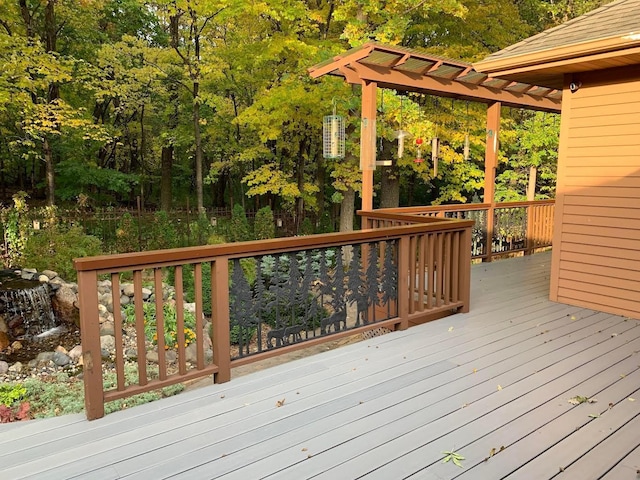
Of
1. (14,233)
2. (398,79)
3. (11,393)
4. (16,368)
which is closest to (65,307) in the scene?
(16,368)

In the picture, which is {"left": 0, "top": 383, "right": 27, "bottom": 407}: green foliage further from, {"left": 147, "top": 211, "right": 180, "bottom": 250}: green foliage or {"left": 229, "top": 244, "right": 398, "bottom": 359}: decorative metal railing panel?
{"left": 147, "top": 211, "right": 180, "bottom": 250}: green foliage

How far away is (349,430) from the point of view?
96.9 inches

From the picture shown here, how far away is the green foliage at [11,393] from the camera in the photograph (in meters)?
4.02

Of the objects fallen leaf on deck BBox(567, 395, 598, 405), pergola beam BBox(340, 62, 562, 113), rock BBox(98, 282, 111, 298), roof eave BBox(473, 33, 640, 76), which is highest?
pergola beam BBox(340, 62, 562, 113)

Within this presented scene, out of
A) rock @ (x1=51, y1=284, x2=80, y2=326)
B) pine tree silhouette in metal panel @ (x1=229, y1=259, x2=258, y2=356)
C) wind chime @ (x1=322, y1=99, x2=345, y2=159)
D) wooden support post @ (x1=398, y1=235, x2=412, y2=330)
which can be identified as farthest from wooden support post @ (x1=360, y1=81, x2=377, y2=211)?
rock @ (x1=51, y1=284, x2=80, y2=326)

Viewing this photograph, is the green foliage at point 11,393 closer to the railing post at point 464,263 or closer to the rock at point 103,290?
the rock at point 103,290

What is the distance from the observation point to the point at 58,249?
852 cm

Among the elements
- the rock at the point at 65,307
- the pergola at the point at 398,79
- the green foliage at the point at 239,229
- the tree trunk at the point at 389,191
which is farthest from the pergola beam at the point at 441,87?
the green foliage at the point at 239,229

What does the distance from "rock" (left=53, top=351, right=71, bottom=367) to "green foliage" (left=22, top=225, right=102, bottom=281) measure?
234 cm

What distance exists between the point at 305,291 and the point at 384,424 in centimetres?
117

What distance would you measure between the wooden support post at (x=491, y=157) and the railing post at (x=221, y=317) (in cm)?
543

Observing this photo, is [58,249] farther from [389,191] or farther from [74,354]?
[389,191]

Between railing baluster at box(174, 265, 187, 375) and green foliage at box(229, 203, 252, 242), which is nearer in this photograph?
railing baluster at box(174, 265, 187, 375)

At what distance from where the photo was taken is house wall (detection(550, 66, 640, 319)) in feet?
14.6
